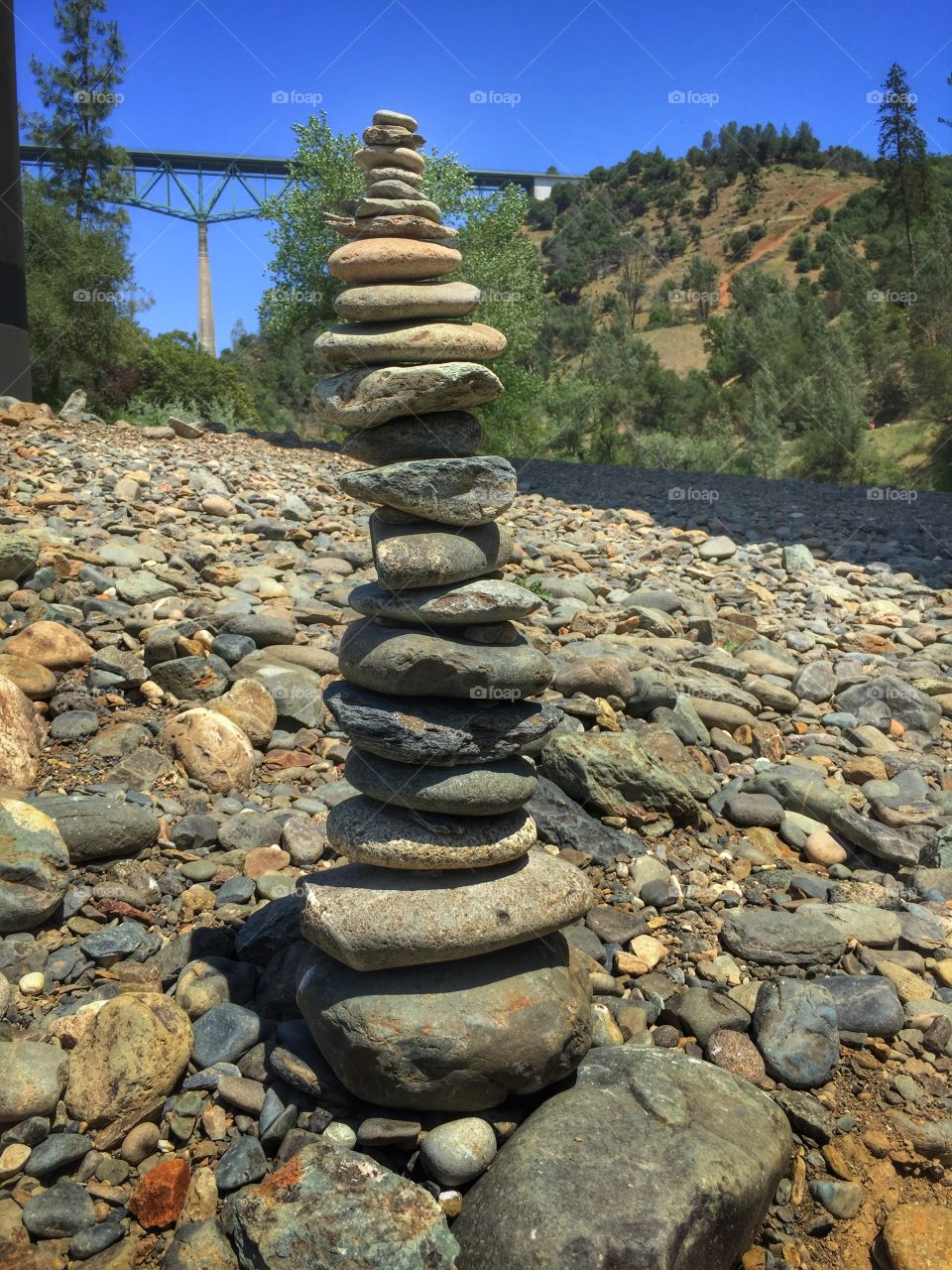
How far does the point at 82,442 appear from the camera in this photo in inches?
556

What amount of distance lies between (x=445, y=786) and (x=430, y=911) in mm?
551

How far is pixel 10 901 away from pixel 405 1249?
8.84 ft

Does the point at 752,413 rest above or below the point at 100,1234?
Result: above

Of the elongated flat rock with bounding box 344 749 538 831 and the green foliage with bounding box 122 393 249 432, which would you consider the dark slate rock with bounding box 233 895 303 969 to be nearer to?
the elongated flat rock with bounding box 344 749 538 831

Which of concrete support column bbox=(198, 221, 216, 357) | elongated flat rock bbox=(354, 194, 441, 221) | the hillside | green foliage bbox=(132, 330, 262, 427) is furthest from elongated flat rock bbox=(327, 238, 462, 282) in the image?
the hillside

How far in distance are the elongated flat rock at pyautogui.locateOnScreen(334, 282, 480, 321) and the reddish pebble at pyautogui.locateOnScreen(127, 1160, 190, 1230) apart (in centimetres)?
378

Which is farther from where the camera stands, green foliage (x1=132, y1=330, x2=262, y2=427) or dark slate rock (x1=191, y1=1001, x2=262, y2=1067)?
green foliage (x1=132, y1=330, x2=262, y2=427)

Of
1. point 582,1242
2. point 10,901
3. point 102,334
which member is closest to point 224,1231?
point 582,1242

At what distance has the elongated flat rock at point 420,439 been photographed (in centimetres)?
465

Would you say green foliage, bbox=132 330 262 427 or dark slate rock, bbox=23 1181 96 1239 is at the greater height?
green foliage, bbox=132 330 262 427

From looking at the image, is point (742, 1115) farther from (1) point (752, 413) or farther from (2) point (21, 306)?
(1) point (752, 413)

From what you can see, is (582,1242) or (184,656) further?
(184,656)

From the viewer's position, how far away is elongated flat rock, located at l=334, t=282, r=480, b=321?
4543 millimetres

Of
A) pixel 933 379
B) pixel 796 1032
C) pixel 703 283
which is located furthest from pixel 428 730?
pixel 703 283
